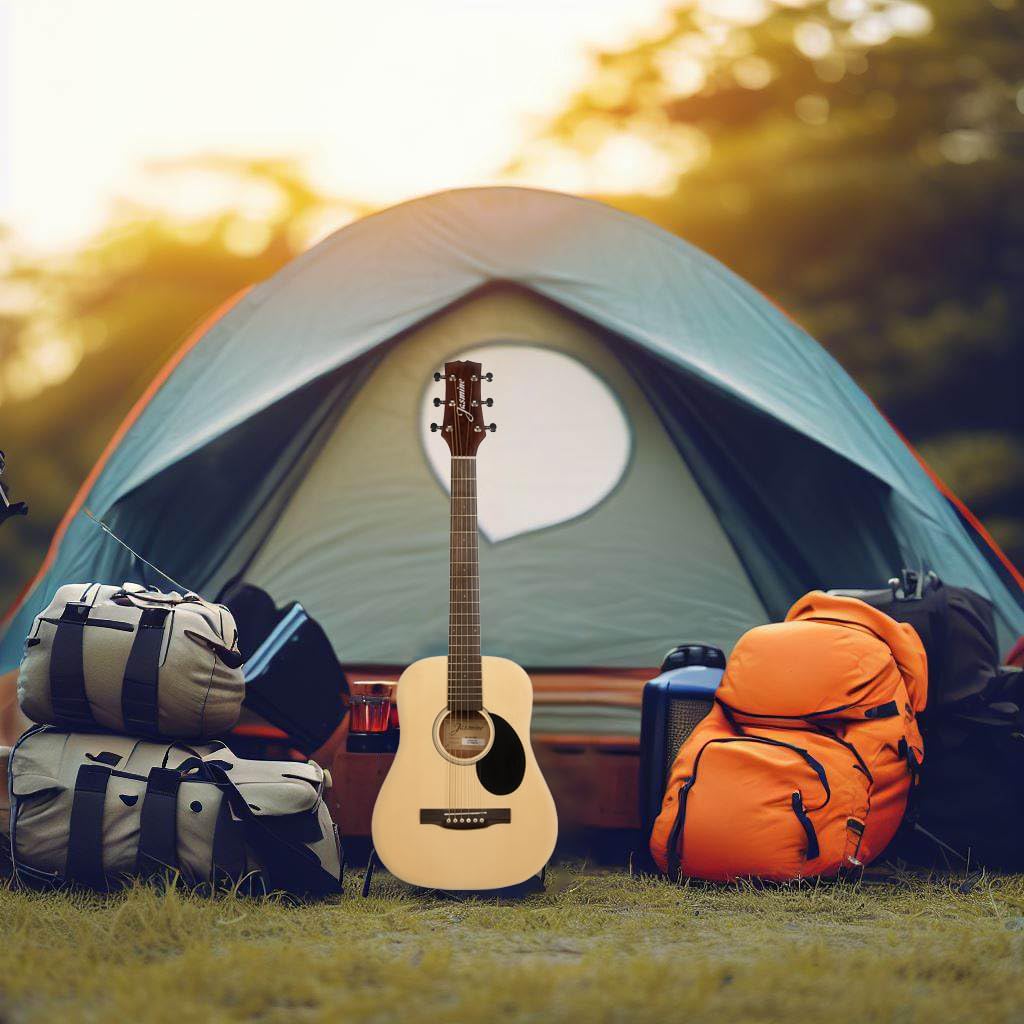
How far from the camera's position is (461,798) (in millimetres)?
2570

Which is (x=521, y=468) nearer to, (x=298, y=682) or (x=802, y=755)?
(x=298, y=682)

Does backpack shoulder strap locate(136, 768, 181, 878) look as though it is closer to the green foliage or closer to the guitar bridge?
the guitar bridge

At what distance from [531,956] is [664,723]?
0.98 m

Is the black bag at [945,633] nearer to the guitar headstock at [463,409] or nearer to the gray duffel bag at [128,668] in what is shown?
the guitar headstock at [463,409]

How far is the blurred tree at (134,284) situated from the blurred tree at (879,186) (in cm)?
347

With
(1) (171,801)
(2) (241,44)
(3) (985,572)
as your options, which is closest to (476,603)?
(1) (171,801)

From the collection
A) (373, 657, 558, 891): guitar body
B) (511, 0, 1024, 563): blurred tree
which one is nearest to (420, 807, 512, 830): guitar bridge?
(373, 657, 558, 891): guitar body

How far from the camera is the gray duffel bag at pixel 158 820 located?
243cm

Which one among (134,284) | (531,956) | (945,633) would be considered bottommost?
(531,956)

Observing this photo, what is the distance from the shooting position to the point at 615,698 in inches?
127

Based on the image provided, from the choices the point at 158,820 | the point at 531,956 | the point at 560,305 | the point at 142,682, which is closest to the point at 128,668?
the point at 142,682

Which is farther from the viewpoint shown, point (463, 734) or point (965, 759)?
point (965, 759)

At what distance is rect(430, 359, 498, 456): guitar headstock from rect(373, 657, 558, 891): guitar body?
53cm

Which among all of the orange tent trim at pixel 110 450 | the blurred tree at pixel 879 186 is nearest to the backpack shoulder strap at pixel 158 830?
the orange tent trim at pixel 110 450
